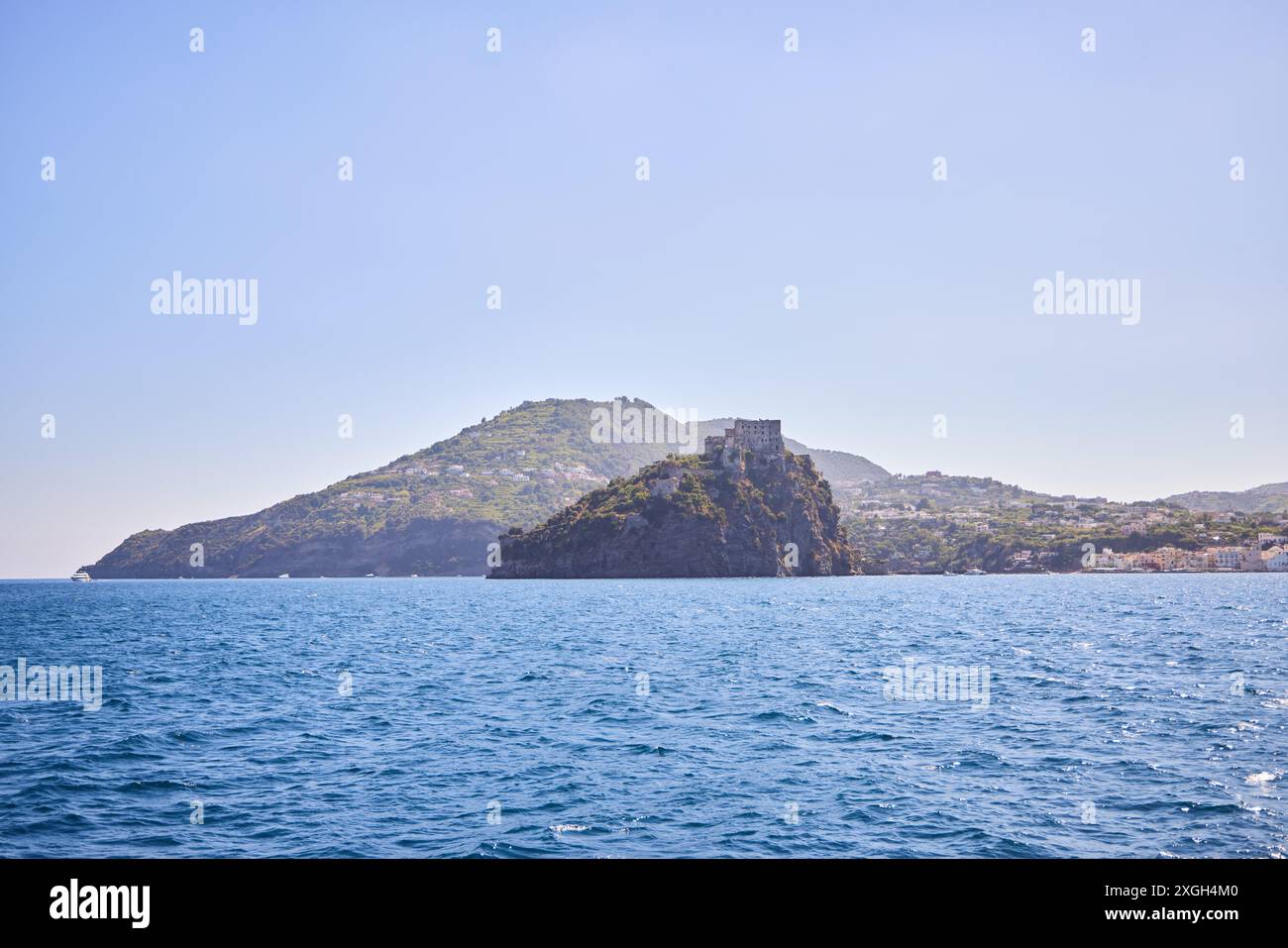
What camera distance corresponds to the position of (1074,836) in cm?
1873

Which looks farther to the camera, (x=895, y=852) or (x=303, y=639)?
(x=303, y=639)

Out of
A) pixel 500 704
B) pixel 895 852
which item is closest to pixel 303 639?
pixel 500 704

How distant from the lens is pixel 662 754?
26.9 meters

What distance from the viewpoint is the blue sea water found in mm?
19156

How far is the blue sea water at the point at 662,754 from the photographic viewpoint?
62.8ft
